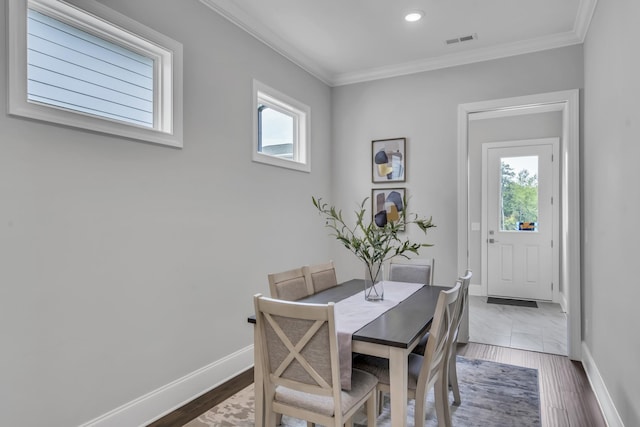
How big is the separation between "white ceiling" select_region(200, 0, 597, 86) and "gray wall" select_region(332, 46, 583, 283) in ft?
0.46

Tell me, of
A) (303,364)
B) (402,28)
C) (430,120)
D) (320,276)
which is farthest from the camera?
(430,120)

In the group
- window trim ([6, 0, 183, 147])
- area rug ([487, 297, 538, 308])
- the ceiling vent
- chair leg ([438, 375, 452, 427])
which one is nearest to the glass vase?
chair leg ([438, 375, 452, 427])

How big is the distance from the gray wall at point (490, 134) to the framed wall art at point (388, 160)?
6.78 feet

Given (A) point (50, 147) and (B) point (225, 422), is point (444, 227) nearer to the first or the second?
(B) point (225, 422)

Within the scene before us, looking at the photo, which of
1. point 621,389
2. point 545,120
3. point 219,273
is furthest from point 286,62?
point 545,120

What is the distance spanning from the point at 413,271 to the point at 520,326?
6.75 feet

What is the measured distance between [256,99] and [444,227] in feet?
7.36

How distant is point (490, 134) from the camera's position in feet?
19.2

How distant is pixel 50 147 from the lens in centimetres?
192

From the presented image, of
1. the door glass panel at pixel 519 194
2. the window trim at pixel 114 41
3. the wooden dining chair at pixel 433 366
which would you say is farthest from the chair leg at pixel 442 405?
the door glass panel at pixel 519 194

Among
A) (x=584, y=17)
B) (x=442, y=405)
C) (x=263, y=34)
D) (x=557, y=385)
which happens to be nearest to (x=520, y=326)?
(x=557, y=385)

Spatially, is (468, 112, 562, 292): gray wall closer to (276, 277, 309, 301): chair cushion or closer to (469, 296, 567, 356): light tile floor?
(469, 296, 567, 356): light tile floor

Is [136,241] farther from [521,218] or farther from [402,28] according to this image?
[521,218]

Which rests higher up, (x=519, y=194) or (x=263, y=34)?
(x=263, y=34)
